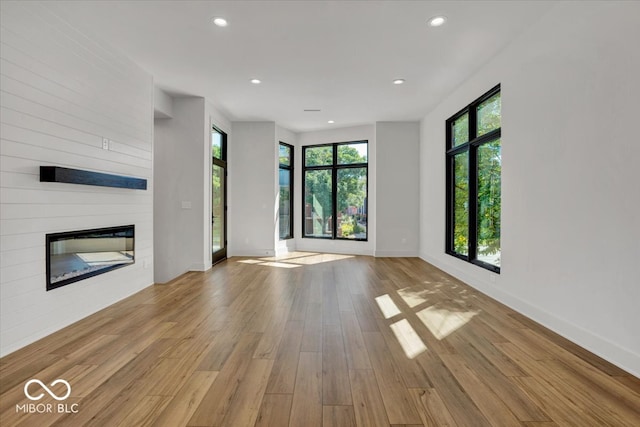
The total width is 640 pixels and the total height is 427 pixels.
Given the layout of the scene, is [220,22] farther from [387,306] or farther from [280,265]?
[280,265]

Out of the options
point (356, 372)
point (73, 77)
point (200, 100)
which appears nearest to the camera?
point (356, 372)

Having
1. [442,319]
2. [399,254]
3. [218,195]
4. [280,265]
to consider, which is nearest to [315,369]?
[442,319]

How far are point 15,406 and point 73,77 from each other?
2915 mm

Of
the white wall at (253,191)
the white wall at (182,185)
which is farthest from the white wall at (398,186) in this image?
the white wall at (182,185)

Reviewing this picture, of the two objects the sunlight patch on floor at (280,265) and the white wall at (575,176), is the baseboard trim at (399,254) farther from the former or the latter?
the white wall at (575,176)

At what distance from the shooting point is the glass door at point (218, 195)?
629 cm

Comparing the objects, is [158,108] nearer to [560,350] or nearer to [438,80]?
[438,80]

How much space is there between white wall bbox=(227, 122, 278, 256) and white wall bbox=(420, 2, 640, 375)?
4648 millimetres

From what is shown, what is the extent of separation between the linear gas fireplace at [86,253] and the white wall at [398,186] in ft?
16.0

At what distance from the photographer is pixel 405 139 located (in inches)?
287

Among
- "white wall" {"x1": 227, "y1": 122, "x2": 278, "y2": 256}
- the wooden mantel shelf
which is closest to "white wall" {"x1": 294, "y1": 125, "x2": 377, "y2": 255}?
"white wall" {"x1": 227, "y1": 122, "x2": 278, "y2": 256}

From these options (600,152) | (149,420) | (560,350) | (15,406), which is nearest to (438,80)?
(600,152)

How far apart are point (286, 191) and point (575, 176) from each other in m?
6.12

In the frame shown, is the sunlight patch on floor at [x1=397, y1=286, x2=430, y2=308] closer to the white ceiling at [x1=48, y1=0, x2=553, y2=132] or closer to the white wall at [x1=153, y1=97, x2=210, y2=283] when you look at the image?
the white ceiling at [x1=48, y1=0, x2=553, y2=132]
